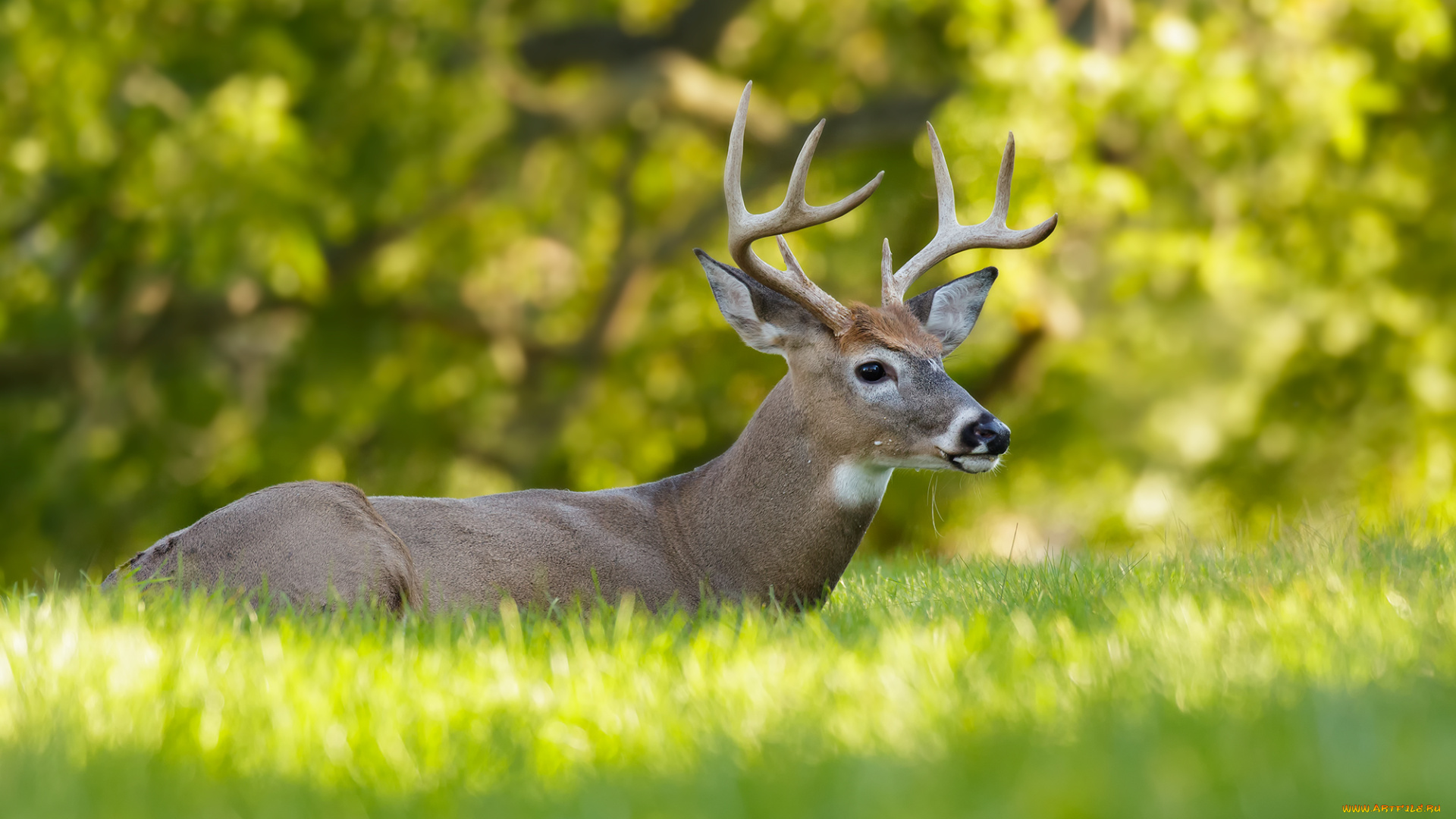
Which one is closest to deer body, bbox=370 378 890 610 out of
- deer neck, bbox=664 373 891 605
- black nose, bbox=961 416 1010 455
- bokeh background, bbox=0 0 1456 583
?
deer neck, bbox=664 373 891 605

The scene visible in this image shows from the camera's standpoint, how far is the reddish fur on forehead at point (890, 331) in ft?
16.8

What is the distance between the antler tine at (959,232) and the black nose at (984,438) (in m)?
0.82

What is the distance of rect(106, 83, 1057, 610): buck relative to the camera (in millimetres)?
4434

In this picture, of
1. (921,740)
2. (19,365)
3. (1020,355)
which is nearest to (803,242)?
(1020,355)

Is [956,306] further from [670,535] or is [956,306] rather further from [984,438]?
[670,535]

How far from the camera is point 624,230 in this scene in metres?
14.2

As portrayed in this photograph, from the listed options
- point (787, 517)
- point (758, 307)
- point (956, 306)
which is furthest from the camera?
point (956, 306)

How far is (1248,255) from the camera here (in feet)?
37.7

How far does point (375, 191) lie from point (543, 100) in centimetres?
162

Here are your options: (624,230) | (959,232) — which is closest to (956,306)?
(959,232)

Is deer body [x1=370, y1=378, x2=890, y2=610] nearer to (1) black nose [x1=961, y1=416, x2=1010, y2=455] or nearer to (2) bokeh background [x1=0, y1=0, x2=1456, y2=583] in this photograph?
(1) black nose [x1=961, y1=416, x2=1010, y2=455]

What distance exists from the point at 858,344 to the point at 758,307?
0.39 metres

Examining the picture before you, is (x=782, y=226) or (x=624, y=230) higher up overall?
(x=782, y=226)

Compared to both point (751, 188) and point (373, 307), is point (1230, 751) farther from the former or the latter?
point (373, 307)
